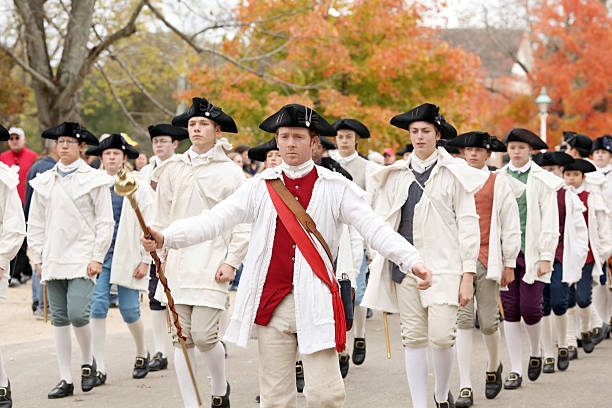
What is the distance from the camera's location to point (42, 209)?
8.32 metres

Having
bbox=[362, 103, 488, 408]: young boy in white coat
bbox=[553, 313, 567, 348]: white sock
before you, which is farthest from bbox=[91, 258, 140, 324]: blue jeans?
bbox=[553, 313, 567, 348]: white sock

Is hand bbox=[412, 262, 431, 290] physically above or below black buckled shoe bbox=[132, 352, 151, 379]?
above

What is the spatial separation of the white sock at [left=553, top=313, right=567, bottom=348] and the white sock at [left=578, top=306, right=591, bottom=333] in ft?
4.29

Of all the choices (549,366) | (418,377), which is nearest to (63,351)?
(418,377)

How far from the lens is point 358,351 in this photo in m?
9.77

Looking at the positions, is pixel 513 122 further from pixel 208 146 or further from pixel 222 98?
pixel 208 146

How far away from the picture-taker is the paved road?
788 centimetres

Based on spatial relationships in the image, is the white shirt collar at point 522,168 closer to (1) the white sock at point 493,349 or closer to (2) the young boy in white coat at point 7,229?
(1) the white sock at point 493,349

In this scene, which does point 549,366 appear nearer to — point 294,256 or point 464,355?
point 464,355

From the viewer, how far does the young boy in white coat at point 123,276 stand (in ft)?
29.3

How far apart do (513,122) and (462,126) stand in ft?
41.7

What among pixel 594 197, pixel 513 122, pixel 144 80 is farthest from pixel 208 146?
pixel 513 122

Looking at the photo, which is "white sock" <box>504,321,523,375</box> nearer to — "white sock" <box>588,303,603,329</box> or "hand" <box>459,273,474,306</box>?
"hand" <box>459,273,474,306</box>

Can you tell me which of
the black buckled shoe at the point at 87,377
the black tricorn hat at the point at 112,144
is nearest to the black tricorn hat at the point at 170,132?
the black tricorn hat at the point at 112,144
